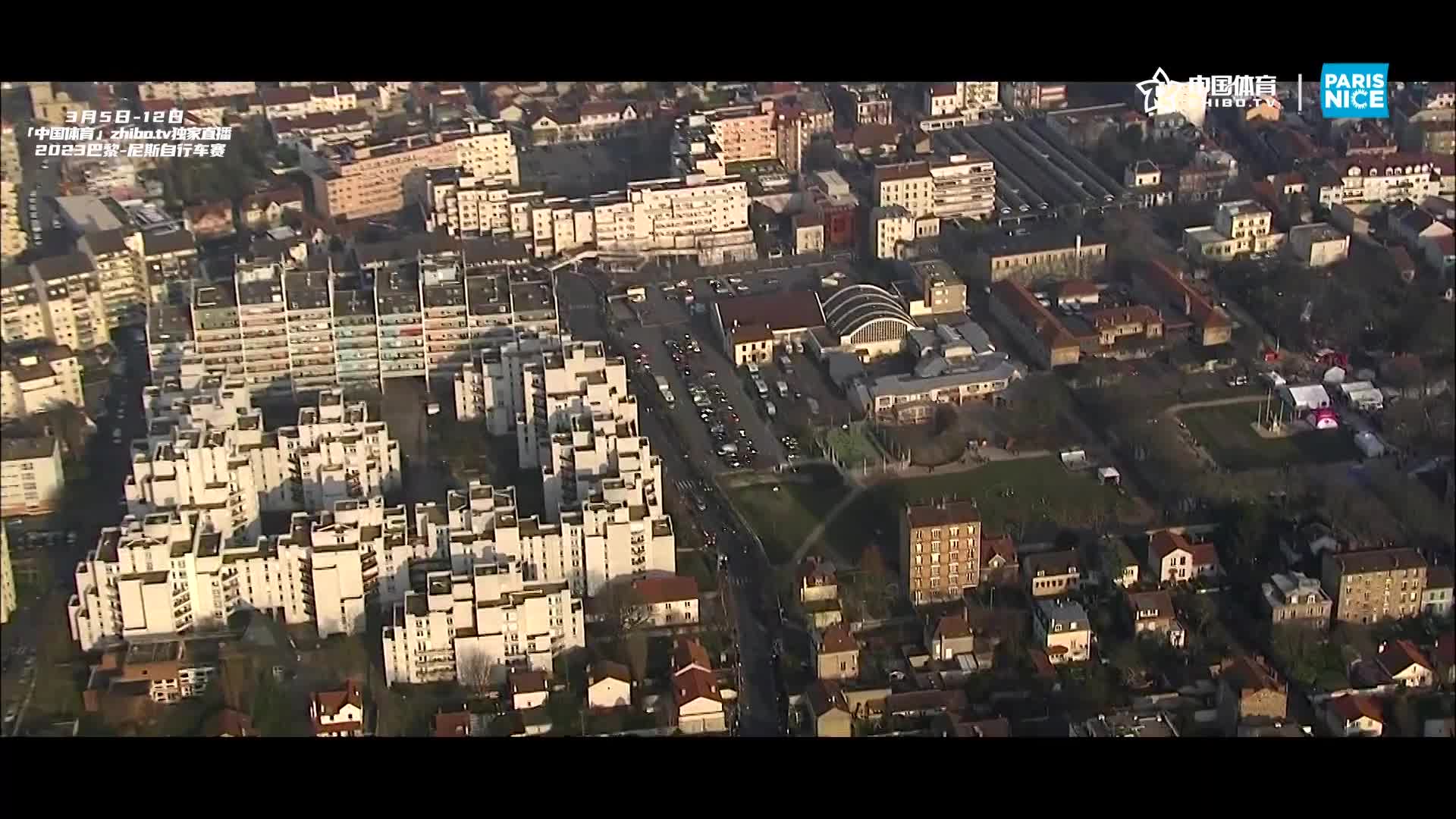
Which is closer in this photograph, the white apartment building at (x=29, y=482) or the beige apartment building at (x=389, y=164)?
the white apartment building at (x=29, y=482)

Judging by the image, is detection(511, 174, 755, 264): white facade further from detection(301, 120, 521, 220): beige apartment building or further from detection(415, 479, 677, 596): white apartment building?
detection(415, 479, 677, 596): white apartment building

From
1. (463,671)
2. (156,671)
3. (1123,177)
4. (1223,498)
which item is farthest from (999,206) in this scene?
(156,671)

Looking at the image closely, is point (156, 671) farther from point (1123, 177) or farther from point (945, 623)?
point (1123, 177)

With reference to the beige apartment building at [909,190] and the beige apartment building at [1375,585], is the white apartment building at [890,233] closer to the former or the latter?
the beige apartment building at [909,190]

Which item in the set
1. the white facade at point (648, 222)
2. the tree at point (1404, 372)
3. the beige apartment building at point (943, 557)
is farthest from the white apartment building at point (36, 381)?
the tree at point (1404, 372)

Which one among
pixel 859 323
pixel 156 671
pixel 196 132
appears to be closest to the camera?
pixel 156 671

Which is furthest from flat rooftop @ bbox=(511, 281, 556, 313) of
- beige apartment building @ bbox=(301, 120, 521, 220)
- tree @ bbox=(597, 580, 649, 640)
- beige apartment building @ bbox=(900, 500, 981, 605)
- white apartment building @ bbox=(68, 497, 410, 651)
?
beige apartment building @ bbox=(900, 500, 981, 605)
